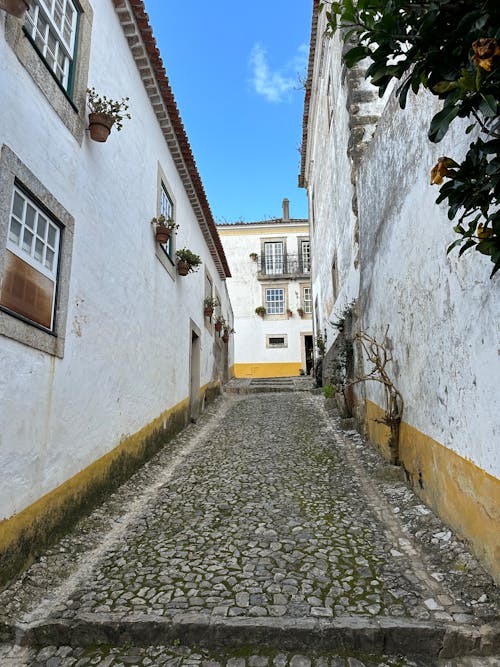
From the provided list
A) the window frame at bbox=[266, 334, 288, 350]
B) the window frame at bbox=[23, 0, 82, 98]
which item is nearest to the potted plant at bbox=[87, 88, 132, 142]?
the window frame at bbox=[23, 0, 82, 98]

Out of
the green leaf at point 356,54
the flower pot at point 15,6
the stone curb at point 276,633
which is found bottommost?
the stone curb at point 276,633

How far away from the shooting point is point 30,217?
10.3ft

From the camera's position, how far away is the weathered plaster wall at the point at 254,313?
21.6 metres

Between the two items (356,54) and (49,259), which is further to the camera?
(49,259)

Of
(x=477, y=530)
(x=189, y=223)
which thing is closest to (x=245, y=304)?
(x=189, y=223)

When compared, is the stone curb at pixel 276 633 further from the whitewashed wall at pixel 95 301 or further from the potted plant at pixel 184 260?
the potted plant at pixel 184 260

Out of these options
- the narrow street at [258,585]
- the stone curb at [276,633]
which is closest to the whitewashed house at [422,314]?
the narrow street at [258,585]

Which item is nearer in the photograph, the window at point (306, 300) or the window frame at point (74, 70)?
the window frame at point (74, 70)

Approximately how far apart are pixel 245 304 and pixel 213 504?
61.0 ft

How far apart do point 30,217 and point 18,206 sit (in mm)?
150

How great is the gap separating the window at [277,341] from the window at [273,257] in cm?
343

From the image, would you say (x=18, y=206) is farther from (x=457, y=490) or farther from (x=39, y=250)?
(x=457, y=490)

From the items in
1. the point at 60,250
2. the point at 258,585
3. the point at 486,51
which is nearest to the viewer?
the point at 486,51

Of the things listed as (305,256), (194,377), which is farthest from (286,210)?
(194,377)
